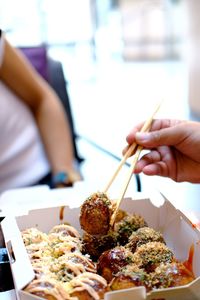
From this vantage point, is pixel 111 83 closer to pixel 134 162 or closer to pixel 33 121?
pixel 33 121

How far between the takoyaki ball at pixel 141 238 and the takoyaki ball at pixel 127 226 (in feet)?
0.11

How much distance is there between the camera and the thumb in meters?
1.01

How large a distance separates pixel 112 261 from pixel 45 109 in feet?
3.57

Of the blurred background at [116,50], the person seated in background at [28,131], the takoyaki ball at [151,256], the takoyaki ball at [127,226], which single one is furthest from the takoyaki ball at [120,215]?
the blurred background at [116,50]

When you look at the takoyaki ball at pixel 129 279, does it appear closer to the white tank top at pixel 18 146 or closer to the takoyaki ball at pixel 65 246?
the takoyaki ball at pixel 65 246

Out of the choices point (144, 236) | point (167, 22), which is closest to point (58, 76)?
point (144, 236)

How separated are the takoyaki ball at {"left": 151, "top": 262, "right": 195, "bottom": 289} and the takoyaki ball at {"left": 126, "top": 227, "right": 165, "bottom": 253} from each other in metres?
0.10

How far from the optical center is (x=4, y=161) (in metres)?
1.65

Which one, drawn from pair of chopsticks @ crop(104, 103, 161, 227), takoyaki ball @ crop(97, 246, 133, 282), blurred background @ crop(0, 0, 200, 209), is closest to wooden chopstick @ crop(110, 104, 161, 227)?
pair of chopsticks @ crop(104, 103, 161, 227)

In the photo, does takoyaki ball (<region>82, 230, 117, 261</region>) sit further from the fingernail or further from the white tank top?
the white tank top

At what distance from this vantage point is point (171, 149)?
42.8 inches

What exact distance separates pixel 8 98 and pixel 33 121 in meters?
0.13

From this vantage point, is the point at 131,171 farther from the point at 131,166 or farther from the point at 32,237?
the point at 32,237

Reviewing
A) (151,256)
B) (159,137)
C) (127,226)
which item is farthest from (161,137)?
(151,256)
